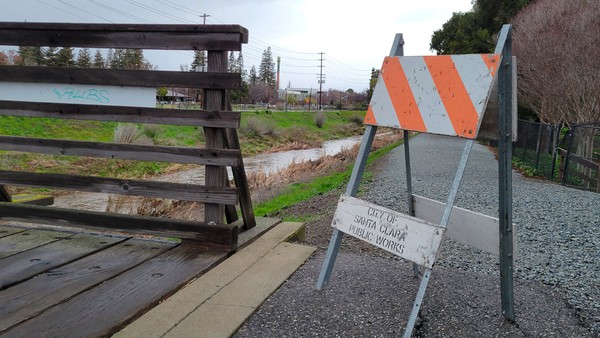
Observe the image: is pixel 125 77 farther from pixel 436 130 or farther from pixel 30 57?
pixel 30 57

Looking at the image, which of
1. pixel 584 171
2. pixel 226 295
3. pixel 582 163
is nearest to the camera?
pixel 226 295

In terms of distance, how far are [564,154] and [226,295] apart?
14.1 m

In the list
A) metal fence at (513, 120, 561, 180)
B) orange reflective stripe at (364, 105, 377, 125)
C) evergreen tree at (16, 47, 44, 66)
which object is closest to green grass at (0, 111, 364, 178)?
evergreen tree at (16, 47, 44, 66)

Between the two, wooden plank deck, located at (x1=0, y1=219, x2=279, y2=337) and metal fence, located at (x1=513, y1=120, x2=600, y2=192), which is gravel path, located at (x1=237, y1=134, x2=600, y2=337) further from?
metal fence, located at (x1=513, y1=120, x2=600, y2=192)

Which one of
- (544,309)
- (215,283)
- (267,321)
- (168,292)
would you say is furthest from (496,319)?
(168,292)

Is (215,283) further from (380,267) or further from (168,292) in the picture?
(380,267)

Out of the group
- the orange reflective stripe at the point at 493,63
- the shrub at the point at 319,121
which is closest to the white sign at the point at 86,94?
the orange reflective stripe at the point at 493,63

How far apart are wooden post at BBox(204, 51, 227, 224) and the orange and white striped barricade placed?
1.20 meters

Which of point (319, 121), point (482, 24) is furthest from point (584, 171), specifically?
point (319, 121)

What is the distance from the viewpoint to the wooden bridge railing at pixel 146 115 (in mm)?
4125

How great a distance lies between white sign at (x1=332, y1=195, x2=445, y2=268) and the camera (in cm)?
286

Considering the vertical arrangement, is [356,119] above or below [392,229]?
below

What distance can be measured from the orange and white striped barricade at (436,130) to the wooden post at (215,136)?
1205 mm

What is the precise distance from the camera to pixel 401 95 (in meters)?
3.40
